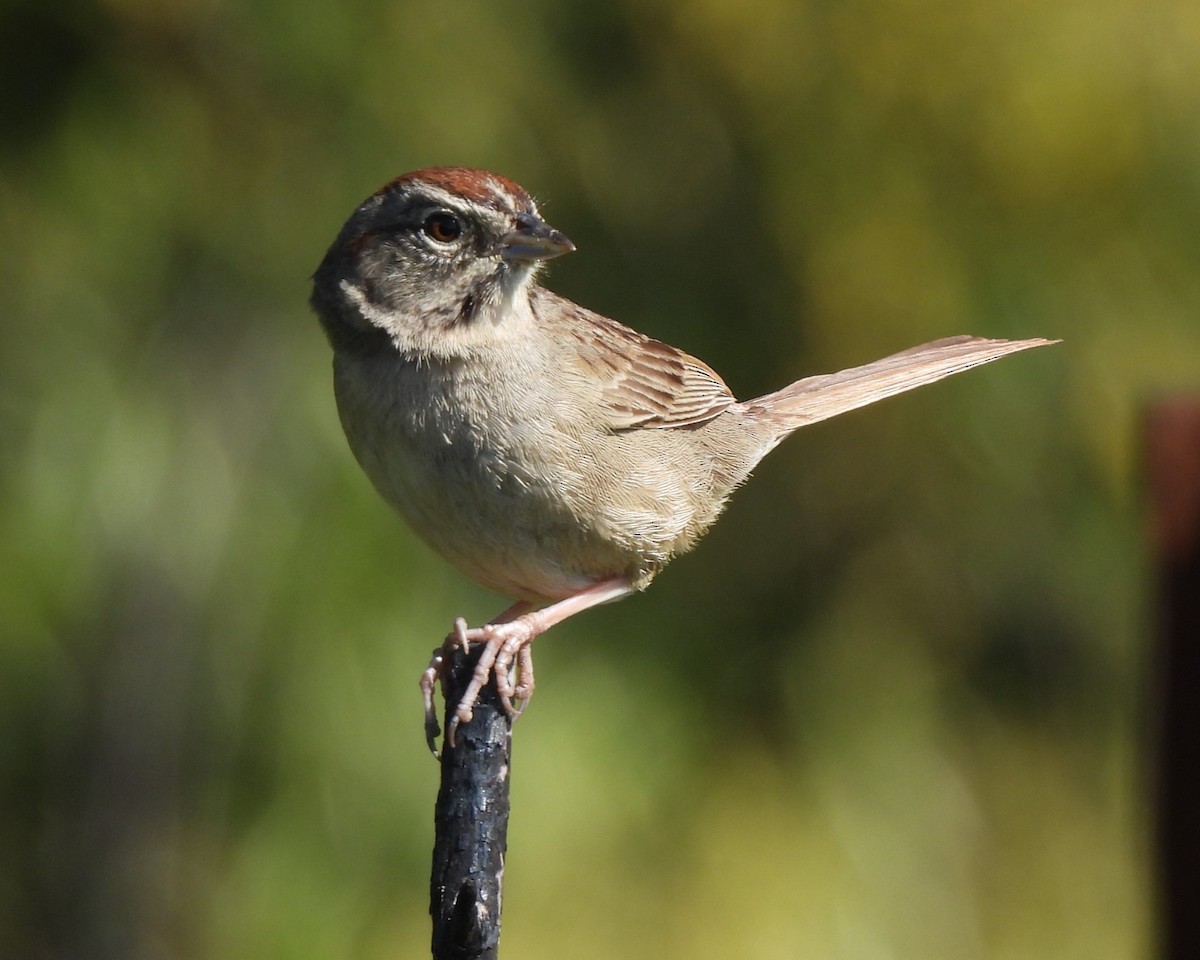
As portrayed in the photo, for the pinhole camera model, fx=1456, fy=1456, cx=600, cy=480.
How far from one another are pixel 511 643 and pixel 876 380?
143 cm

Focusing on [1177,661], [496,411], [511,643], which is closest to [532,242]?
[496,411]

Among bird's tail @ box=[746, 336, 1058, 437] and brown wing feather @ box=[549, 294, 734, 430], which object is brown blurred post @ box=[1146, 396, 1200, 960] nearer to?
bird's tail @ box=[746, 336, 1058, 437]

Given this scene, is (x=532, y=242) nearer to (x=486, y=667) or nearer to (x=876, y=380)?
(x=486, y=667)

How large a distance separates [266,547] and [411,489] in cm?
215

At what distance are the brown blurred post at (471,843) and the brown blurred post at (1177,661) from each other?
4.79ft

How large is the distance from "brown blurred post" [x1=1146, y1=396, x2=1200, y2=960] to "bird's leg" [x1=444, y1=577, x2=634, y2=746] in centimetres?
122

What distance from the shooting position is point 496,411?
3.12m

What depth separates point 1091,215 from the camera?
17.6 ft

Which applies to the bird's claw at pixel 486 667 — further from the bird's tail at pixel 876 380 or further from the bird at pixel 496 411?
the bird's tail at pixel 876 380

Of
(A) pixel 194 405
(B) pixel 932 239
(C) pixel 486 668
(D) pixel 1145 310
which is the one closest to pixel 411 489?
(C) pixel 486 668

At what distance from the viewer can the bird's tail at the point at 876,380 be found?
3.84 m

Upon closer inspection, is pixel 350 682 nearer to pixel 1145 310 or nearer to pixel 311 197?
pixel 311 197

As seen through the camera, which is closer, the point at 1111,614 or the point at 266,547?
the point at 266,547

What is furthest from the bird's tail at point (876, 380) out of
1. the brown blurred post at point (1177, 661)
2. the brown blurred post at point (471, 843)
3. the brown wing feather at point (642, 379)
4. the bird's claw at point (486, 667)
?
the brown blurred post at point (471, 843)
